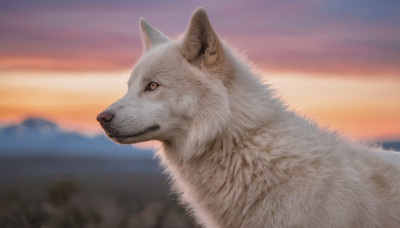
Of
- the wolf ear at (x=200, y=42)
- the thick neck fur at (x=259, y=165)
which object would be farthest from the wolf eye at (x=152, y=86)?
the thick neck fur at (x=259, y=165)

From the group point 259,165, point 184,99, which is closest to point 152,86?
point 184,99

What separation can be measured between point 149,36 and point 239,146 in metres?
1.86

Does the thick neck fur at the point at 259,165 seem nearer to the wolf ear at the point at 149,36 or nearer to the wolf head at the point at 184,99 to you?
the wolf head at the point at 184,99

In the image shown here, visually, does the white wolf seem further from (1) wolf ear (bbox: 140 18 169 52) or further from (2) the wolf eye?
(1) wolf ear (bbox: 140 18 169 52)

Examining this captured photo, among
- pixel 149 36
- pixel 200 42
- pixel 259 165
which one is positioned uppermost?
pixel 149 36

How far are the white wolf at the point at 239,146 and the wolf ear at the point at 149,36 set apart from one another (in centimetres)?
76

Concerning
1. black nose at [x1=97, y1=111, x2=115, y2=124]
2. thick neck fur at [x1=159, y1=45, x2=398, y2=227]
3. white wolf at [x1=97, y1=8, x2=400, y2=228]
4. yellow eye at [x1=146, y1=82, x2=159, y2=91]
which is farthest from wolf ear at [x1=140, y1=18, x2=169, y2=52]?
black nose at [x1=97, y1=111, x2=115, y2=124]

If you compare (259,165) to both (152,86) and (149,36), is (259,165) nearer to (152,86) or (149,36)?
(152,86)

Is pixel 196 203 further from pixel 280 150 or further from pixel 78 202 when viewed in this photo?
pixel 78 202

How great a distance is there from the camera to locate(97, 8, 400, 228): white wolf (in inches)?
142

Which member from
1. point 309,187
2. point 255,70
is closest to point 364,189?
point 309,187

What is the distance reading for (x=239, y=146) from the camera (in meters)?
3.80

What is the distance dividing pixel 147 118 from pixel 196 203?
101 centimetres

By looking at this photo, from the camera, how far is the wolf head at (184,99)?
12.4ft
